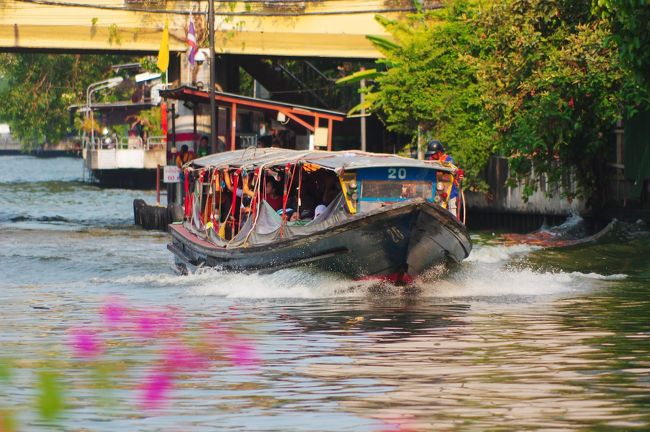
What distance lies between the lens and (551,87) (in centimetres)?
2962

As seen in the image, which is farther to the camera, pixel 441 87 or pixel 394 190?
pixel 441 87

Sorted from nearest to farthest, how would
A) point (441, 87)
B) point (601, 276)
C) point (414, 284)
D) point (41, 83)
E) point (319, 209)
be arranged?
point (414, 284) → point (319, 209) → point (601, 276) → point (441, 87) → point (41, 83)

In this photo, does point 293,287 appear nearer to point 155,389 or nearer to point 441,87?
point 155,389

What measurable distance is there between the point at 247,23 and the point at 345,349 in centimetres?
3073

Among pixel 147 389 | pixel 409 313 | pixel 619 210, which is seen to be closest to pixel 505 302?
pixel 409 313

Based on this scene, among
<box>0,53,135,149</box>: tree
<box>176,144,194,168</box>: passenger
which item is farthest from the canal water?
<box>0,53,135,149</box>: tree

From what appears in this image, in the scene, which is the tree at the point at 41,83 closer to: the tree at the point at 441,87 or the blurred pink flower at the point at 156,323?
the tree at the point at 441,87

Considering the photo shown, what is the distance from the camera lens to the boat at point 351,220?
60.6 feet

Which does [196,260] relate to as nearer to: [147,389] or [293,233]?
[293,233]

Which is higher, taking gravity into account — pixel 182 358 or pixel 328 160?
pixel 328 160

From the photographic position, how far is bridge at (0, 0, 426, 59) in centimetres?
4212

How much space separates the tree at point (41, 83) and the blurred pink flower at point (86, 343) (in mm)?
56966

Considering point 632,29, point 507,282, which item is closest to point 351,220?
point 507,282

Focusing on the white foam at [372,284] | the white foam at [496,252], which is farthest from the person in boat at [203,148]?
the white foam at [372,284]
